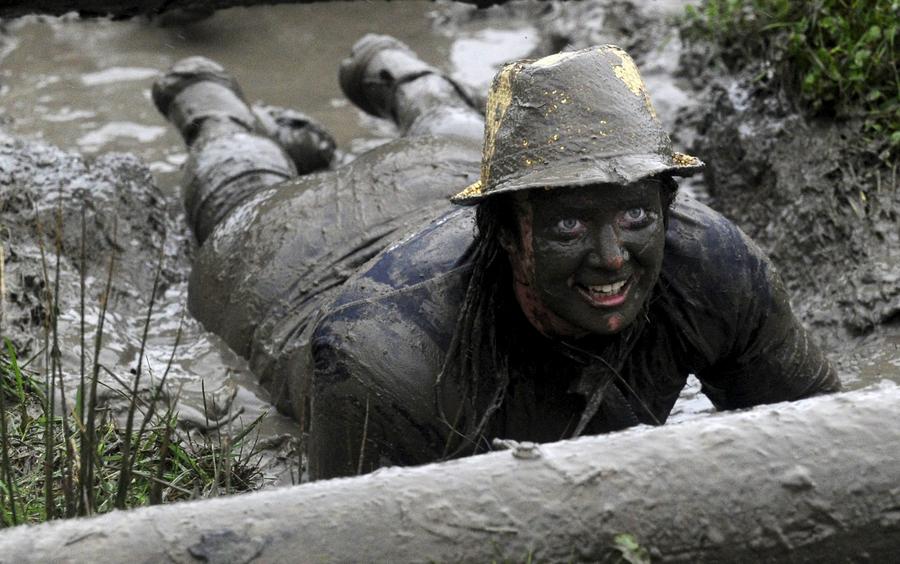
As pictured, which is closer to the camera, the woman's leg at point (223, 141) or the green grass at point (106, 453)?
the green grass at point (106, 453)

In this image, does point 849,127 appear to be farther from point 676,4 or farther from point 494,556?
point 494,556

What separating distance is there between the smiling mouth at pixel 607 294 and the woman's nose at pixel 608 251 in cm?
6

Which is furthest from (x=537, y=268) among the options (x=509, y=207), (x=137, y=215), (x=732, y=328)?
(x=137, y=215)

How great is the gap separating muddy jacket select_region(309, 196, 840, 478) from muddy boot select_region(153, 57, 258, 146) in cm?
265

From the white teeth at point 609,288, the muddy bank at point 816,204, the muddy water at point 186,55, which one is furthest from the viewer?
the muddy water at point 186,55

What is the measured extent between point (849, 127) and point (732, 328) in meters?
2.10

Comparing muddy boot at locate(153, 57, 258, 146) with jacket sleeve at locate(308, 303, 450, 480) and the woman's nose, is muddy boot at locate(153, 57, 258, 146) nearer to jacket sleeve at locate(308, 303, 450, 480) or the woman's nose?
jacket sleeve at locate(308, 303, 450, 480)

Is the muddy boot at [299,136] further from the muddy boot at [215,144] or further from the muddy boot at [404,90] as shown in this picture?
the muddy boot at [404,90]

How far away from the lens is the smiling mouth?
285 centimetres

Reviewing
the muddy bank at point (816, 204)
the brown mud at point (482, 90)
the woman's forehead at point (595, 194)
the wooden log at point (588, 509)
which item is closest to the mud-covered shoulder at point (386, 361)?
the woman's forehead at point (595, 194)

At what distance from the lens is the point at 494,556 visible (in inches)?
82.4

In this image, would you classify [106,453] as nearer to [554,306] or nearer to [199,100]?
[554,306]

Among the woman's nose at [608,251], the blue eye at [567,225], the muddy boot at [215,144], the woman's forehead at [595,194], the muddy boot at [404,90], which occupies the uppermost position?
the woman's forehead at [595,194]

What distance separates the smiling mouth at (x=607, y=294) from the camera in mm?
2853
